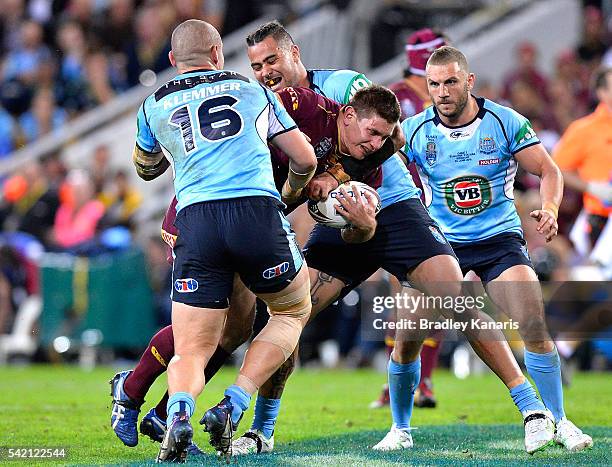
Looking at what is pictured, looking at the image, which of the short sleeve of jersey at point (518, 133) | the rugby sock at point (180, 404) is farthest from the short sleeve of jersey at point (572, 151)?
the rugby sock at point (180, 404)

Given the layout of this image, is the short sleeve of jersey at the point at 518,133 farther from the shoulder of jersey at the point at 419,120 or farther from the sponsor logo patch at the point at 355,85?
the sponsor logo patch at the point at 355,85

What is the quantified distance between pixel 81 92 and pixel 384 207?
41.7 feet

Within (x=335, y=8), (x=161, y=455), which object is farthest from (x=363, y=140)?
(x=335, y=8)

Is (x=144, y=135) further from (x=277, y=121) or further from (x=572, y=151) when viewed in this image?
(x=572, y=151)

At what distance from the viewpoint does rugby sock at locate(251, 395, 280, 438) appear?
701cm

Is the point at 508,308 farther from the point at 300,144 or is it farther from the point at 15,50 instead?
the point at 15,50

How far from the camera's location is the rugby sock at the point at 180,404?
5828 mm

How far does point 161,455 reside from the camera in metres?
5.84

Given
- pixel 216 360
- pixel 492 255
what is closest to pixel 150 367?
pixel 216 360

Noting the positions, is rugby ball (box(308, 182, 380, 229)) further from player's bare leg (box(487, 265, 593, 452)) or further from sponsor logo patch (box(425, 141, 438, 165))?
player's bare leg (box(487, 265, 593, 452))

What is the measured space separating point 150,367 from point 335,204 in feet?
4.64

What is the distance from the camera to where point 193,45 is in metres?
6.29

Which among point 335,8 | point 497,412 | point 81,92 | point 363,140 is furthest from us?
point 81,92

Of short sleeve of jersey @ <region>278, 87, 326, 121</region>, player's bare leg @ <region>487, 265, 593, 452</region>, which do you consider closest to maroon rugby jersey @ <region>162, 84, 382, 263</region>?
short sleeve of jersey @ <region>278, 87, 326, 121</region>
